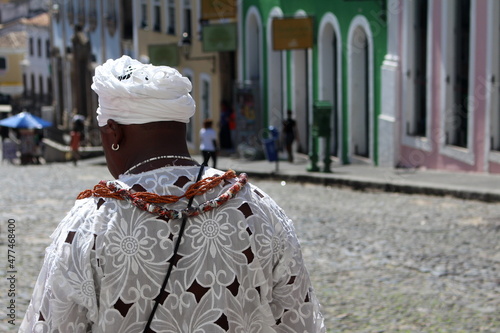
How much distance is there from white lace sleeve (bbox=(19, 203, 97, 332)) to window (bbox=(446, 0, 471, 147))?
44.1ft

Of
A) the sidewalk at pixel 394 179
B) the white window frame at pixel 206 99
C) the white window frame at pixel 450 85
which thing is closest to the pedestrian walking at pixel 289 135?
the sidewalk at pixel 394 179

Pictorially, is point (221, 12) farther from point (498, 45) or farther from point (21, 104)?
point (21, 104)

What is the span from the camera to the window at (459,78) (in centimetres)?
1550

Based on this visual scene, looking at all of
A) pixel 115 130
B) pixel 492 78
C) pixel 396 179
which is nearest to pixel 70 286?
pixel 115 130

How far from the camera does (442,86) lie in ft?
52.5

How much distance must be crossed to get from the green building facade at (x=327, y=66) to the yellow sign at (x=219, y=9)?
1.87 feet

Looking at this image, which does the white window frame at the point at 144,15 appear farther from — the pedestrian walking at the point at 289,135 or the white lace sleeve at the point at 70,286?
the white lace sleeve at the point at 70,286

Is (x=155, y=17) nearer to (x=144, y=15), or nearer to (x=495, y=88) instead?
(x=144, y=15)

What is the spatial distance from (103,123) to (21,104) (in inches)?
2280

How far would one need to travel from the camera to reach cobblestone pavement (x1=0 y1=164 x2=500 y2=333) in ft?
20.8

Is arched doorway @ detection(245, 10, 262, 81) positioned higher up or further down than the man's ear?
higher up

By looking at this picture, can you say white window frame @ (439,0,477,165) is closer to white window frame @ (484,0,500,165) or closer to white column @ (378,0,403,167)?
white window frame @ (484,0,500,165)

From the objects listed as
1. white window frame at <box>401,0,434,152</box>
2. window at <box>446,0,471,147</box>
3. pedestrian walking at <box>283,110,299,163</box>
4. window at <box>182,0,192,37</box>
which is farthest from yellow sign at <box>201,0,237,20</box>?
window at <box>446,0,471,147</box>

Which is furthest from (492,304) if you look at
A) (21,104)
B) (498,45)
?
(21,104)
